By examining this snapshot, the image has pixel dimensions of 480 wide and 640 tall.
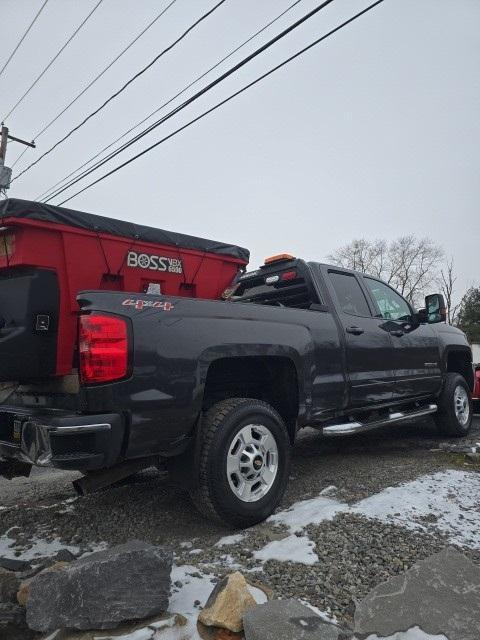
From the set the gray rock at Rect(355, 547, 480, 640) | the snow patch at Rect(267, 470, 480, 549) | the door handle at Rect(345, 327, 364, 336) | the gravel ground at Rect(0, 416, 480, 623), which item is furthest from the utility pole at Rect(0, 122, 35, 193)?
the gray rock at Rect(355, 547, 480, 640)

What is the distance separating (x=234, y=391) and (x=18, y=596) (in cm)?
186

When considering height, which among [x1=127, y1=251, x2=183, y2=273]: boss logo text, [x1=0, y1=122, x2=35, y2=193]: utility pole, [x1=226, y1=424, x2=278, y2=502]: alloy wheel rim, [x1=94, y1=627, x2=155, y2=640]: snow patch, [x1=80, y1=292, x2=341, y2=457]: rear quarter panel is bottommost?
[x1=94, y1=627, x2=155, y2=640]: snow patch

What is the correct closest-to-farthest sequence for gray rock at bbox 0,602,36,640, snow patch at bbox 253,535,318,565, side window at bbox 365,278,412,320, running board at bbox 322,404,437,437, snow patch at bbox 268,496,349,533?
gray rock at bbox 0,602,36,640, snow patch at bbox 253,535,318,565, snow patch at bbox 268,496,349,533, running board at bbox 322,404,437,437, side window at bbox 365,278,412,320

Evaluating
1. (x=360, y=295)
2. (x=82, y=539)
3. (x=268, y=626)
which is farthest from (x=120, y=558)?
(x=360, y=295)

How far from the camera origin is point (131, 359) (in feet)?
8.55

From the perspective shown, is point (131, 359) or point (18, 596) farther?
point (131, 359)

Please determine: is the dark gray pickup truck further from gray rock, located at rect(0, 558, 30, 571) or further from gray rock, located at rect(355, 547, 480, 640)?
gray rock, located at rect(355, 547, 480, 640)

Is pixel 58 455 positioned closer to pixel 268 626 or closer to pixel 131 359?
pixel 131 359

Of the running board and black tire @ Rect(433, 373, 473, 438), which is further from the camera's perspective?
black tire @ Rect(433, 373, 473, 438)

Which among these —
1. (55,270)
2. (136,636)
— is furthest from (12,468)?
(136,636)

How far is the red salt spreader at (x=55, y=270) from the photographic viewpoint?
3.02 metres

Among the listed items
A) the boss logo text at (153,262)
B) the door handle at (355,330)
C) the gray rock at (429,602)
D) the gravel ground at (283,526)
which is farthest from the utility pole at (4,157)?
the gray rock at (429,602)

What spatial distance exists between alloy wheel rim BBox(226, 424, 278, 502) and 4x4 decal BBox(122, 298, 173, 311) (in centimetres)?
98

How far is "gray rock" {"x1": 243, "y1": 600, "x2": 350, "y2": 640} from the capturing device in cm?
183
